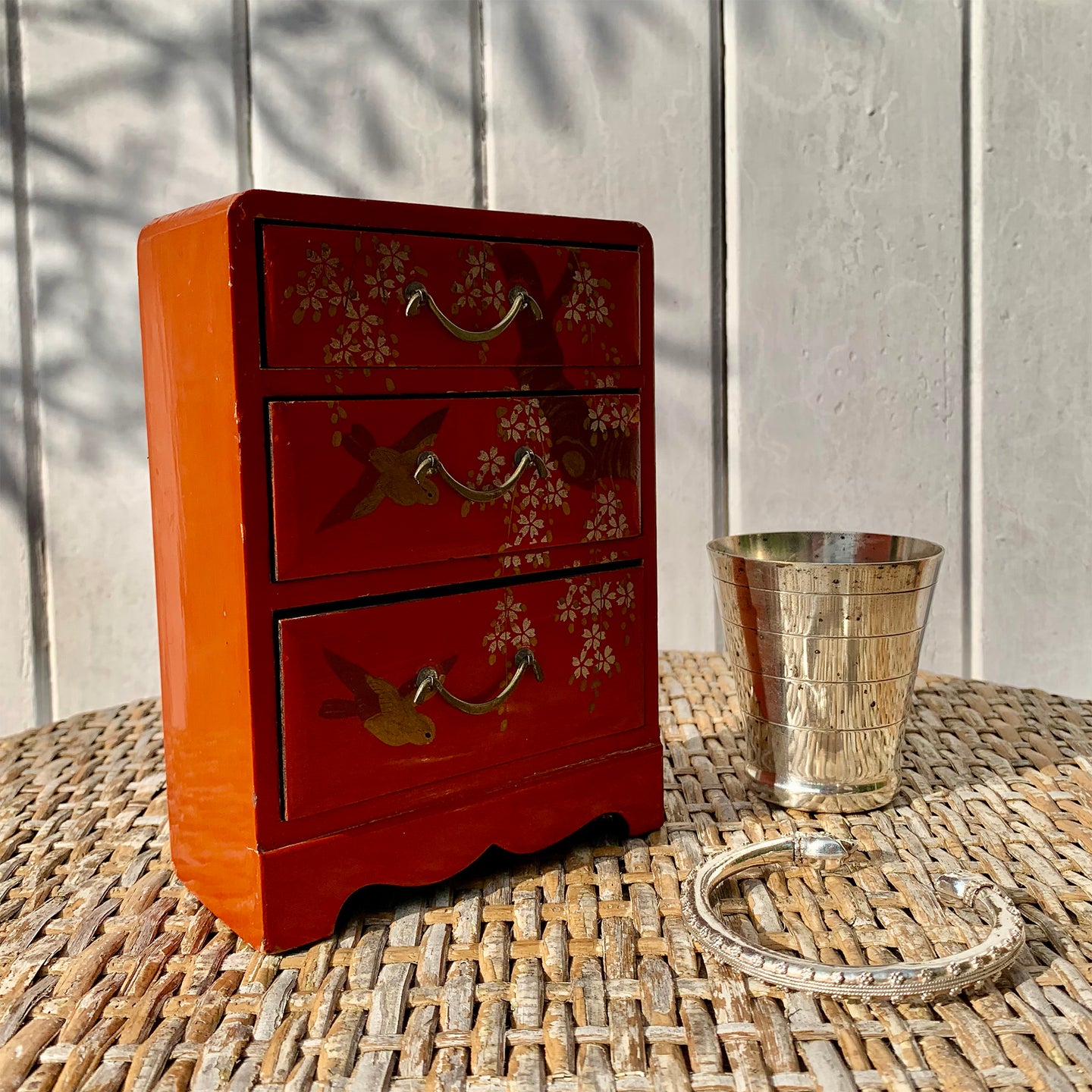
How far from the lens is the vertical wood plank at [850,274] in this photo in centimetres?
151

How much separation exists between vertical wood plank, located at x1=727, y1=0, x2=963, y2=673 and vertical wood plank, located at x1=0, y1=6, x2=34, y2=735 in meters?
0.92

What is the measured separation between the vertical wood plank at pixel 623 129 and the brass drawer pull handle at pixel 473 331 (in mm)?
627

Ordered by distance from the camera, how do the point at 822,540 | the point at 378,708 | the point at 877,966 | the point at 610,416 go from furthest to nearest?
the point at 822,540
the point at 610,416
the point at 378,708
the point at 877,966

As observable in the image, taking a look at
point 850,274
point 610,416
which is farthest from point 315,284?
point 850,274

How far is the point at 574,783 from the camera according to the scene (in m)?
1.00

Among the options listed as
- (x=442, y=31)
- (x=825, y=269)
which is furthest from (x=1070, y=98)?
(x=442, y=31)

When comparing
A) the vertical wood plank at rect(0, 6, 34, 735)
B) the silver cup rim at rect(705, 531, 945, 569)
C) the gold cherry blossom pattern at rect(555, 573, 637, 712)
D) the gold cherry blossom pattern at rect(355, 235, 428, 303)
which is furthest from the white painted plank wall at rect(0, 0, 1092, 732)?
the gold cherry blossom pattern at rect(355, 235, 428, 303)

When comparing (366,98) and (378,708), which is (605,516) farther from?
(366,98)

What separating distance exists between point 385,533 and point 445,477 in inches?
2.4

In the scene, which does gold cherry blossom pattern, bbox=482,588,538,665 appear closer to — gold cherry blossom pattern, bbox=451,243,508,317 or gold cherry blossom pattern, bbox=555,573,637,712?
gold cherry blossom pattern, bbox=555,573,637,712

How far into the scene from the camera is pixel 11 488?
1.52 m

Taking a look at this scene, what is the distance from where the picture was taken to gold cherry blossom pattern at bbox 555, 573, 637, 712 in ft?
3.22

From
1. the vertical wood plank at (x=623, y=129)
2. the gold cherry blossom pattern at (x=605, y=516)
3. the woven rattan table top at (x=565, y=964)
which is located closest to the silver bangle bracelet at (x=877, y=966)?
the woven rattan table top at (x=565, y=964)

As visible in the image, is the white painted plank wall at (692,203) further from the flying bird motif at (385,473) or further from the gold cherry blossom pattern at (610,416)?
the flying bird motif at (385,473)
